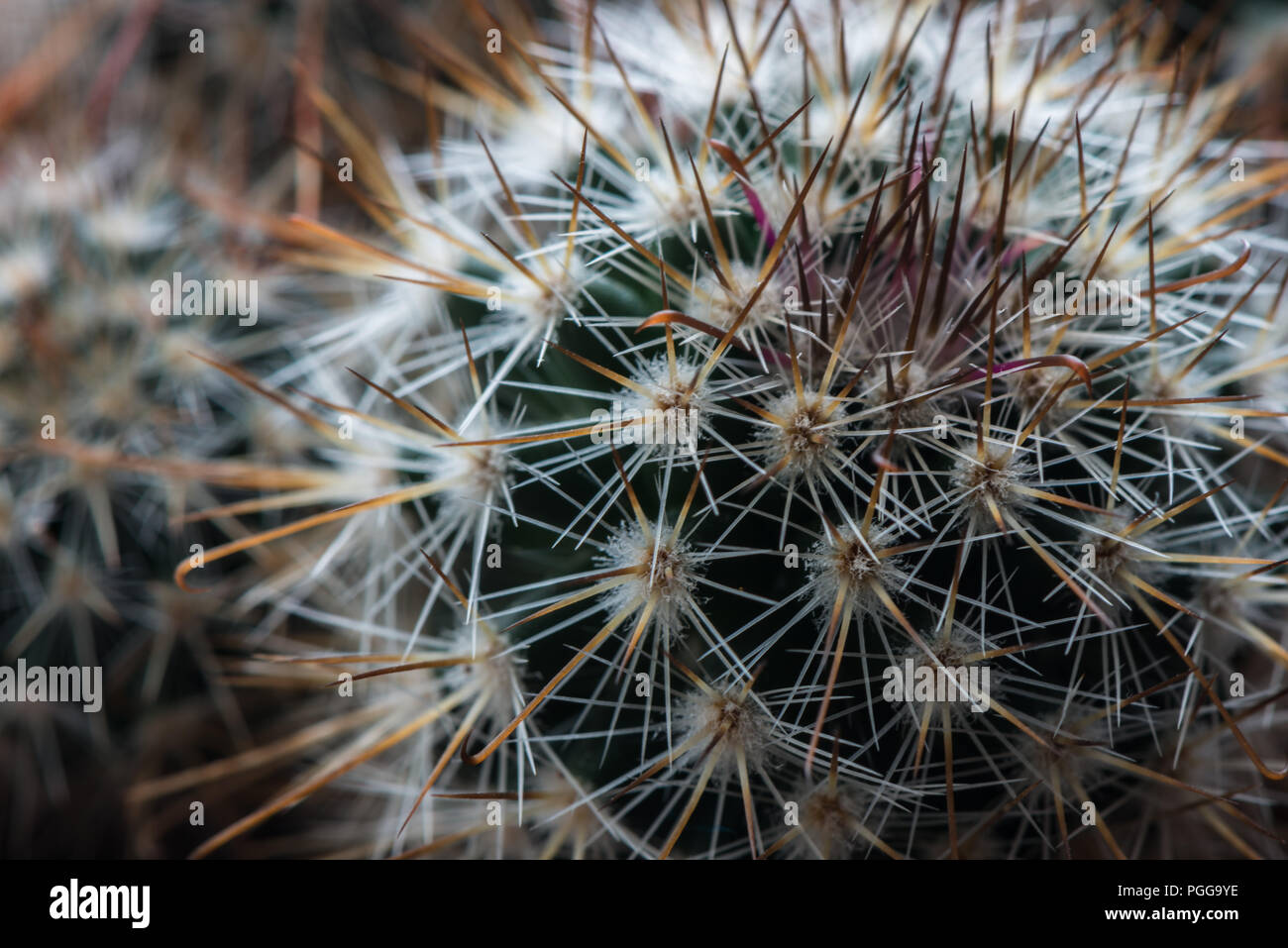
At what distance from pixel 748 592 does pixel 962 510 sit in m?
0.20

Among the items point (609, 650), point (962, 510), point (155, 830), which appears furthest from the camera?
point (155, 830)

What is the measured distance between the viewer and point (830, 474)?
85 centimetres

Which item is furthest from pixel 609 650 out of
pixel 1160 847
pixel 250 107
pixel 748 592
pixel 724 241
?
pixel 250 107

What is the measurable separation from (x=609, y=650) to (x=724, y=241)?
1.37 ft

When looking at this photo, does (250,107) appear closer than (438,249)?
No

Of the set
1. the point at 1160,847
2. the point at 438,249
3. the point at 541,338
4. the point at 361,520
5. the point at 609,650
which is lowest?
the point at 1160,847

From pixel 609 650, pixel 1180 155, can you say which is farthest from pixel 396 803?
pixel 1180 155

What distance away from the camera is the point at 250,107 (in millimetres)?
1808

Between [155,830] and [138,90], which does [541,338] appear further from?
[138,90]

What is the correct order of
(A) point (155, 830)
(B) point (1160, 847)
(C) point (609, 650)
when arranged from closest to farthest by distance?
(C) point (609, 650) → (B) point (1160, 847) → (A) point (155, 830)

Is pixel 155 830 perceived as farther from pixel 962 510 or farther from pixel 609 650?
pixel 962 510

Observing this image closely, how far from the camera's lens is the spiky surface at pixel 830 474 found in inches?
33.3

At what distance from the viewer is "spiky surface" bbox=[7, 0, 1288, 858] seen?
0.85 metres

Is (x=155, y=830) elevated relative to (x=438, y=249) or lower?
lower
